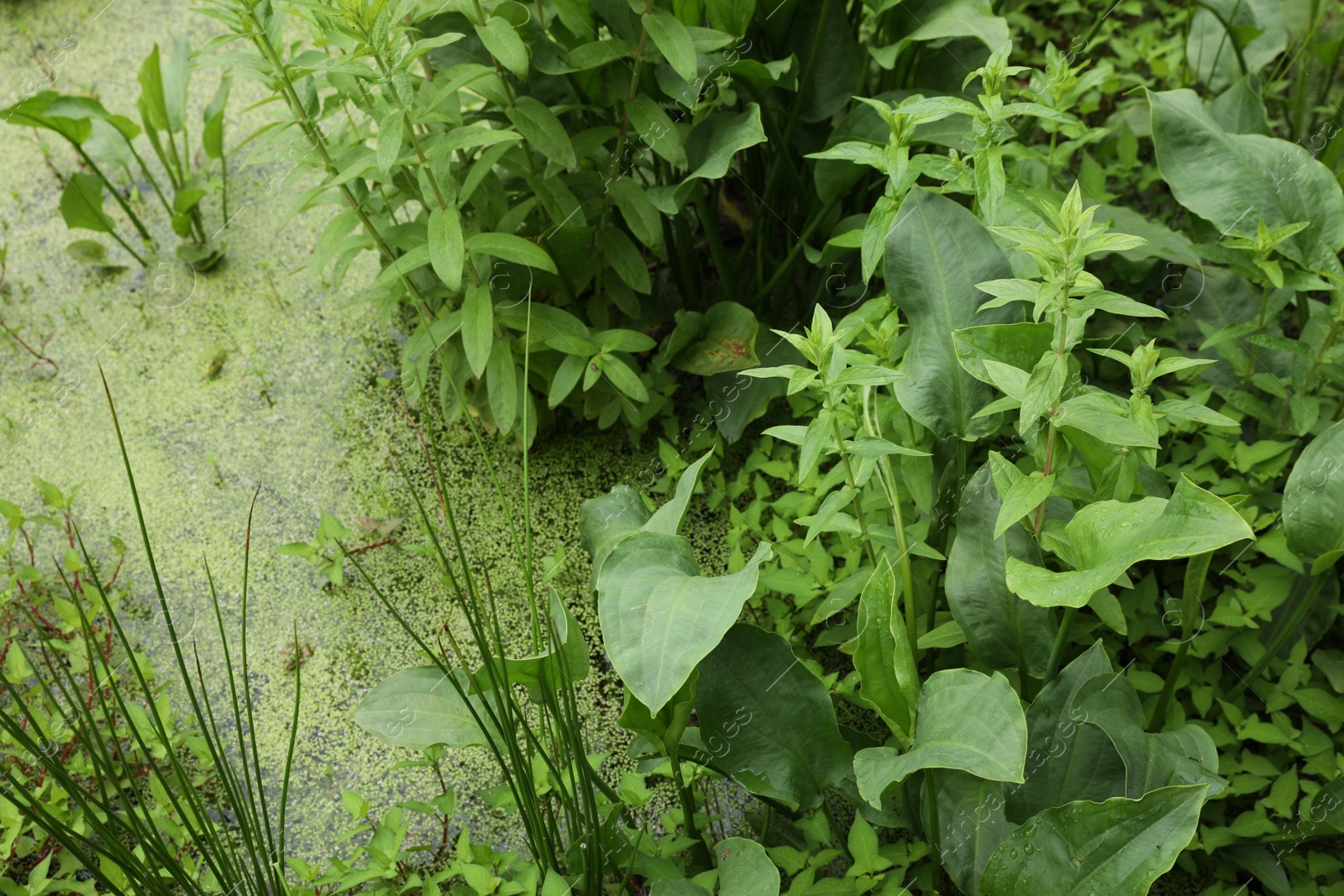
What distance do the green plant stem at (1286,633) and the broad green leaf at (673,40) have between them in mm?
1034

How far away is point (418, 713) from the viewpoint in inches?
46.8

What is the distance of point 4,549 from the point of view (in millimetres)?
1606

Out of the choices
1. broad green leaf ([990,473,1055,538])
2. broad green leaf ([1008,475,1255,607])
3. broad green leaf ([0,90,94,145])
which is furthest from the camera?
broad green leaf ([0,90,94,145])

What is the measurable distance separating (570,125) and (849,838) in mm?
1150

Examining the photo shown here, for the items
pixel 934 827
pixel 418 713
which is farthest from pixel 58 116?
pixel 934 827

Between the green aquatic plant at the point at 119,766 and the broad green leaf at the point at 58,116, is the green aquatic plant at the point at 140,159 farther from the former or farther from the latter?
the green aquatic plant at the point at 119,766

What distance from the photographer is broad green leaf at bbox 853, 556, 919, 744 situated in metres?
1.07

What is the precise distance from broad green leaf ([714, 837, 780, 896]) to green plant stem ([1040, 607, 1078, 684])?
1.32ft

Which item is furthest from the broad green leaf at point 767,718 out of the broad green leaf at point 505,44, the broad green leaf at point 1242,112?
the broad green leaf at point 1242,112

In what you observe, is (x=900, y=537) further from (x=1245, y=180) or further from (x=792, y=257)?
(x=1245, y=180)

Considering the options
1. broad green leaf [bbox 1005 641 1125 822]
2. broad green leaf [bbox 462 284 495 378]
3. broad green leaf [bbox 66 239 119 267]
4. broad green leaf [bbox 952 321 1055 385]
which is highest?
broad green leaf [bbox 66 239 119 267]

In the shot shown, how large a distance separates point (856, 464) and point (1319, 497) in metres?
0.53

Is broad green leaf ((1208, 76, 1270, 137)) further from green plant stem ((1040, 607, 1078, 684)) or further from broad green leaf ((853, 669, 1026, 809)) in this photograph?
broad green leaf ((853, 669, 1026, 809))

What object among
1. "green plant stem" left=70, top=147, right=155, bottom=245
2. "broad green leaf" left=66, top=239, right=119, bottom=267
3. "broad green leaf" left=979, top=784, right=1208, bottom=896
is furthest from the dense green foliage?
"broad green leaf" left=66, top=239, right=119, bottom=267
